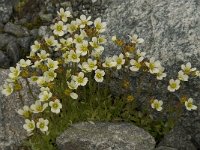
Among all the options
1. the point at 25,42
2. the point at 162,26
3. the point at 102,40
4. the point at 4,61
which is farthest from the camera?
the point at 25,42

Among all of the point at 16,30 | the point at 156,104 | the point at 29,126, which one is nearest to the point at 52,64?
the point at 29,126

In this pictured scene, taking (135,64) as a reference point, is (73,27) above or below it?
above

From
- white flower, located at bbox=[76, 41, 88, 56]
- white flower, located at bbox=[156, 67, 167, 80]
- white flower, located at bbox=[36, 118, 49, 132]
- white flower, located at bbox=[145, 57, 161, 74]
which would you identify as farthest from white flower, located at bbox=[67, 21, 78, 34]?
white flower, located at bbox=[36, 118, 49, 132]

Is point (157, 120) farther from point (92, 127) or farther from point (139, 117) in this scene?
point (92, 127)

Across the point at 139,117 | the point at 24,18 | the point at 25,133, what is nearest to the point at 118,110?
the point at 139,117

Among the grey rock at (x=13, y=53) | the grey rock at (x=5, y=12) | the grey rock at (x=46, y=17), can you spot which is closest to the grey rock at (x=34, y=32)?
the grey rock at (x=46, y=17)

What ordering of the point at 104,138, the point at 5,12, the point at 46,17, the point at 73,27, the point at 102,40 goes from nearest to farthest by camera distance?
the point at 104,138, the point at 102,40, the point at 73,27, the point at 46,17, the point at 5,12

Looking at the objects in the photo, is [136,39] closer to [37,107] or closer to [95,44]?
[95,44]
